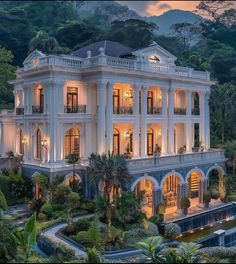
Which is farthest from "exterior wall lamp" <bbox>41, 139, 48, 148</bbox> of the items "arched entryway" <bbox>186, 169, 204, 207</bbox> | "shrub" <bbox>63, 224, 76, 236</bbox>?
"arched entryway" <bbox>186, 169, 204, 207</bbox>

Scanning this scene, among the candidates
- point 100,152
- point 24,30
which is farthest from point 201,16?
point 100,152

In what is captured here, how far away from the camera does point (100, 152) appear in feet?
96.9

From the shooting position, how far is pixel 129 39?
70.3 metres

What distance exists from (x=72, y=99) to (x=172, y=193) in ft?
37.3

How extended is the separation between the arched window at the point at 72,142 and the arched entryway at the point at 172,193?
7358 mm

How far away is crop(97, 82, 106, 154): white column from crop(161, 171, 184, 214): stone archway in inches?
213

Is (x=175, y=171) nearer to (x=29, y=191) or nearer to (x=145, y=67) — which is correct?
(x=145, y=67)

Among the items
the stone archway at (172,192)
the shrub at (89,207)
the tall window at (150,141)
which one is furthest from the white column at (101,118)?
the tall window at (150,141)

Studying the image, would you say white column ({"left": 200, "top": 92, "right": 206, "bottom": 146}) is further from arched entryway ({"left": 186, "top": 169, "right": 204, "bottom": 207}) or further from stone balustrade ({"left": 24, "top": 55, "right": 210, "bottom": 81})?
stone balustrade ({"left": 24, "top": 55, "right": 210, "bottom": 81})

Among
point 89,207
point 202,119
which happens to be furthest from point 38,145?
point 202,119

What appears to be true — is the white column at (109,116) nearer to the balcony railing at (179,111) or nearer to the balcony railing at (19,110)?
the balcony railing at (19,110)

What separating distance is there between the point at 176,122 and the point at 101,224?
628 inches

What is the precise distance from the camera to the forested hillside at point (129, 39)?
49.8 metres

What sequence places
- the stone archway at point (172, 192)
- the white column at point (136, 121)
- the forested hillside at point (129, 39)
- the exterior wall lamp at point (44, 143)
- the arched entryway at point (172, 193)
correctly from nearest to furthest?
the exterior wall lamp at point (44, 143), the stone archway at point (172, 192), the arched entryway at point (172, 193), the white column at point (136, 121), the forested hillside at point (129, 39)
